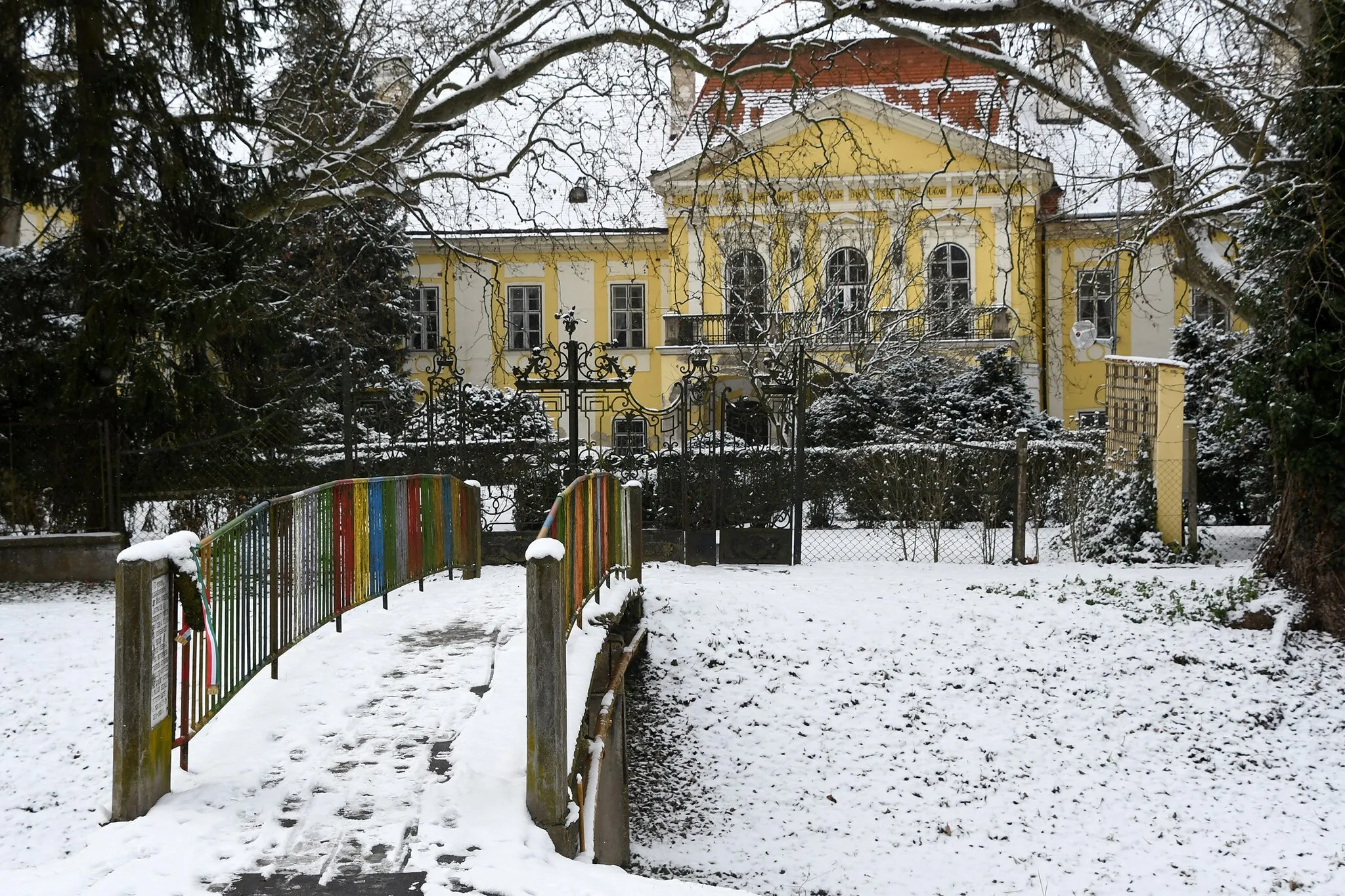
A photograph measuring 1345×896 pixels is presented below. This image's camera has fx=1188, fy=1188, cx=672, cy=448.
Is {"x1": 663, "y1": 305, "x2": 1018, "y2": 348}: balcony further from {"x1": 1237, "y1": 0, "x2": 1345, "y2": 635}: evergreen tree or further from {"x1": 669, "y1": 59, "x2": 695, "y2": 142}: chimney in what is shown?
{"x1": 1237, "y1": 0, "x2": 1345, "y2": 635}: evergreen tree

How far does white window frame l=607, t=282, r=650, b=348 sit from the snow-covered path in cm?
2720

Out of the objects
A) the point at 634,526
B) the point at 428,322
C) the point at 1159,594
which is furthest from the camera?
the point at 428,322

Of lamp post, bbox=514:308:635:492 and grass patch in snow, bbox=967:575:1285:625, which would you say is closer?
grass patch in snow, bbox=967:575:1285:625

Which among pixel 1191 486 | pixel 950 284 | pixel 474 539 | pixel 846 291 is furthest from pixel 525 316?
pixel 1191 486

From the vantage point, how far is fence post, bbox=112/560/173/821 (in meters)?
5.44

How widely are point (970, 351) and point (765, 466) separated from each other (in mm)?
17240

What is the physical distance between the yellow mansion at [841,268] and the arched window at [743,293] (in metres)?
0.09

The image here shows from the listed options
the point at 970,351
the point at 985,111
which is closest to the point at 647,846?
the point at 985,111

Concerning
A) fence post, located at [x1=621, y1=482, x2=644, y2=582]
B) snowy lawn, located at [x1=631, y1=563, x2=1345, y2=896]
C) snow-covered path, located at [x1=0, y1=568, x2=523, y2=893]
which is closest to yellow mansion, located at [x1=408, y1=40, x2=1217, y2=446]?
fence post, located at [x1=621, y1=482, x2=644, y2=582]

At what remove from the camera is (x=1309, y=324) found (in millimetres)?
11352

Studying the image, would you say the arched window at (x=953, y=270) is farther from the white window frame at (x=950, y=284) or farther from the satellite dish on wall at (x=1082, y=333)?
the satellite dish on wall at (x=1082, y=333)

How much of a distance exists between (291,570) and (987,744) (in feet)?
20.0

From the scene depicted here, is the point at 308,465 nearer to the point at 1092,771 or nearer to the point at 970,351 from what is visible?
the point at 1092,771

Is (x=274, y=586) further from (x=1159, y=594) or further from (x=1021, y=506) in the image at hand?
(x=1021, y=506)
